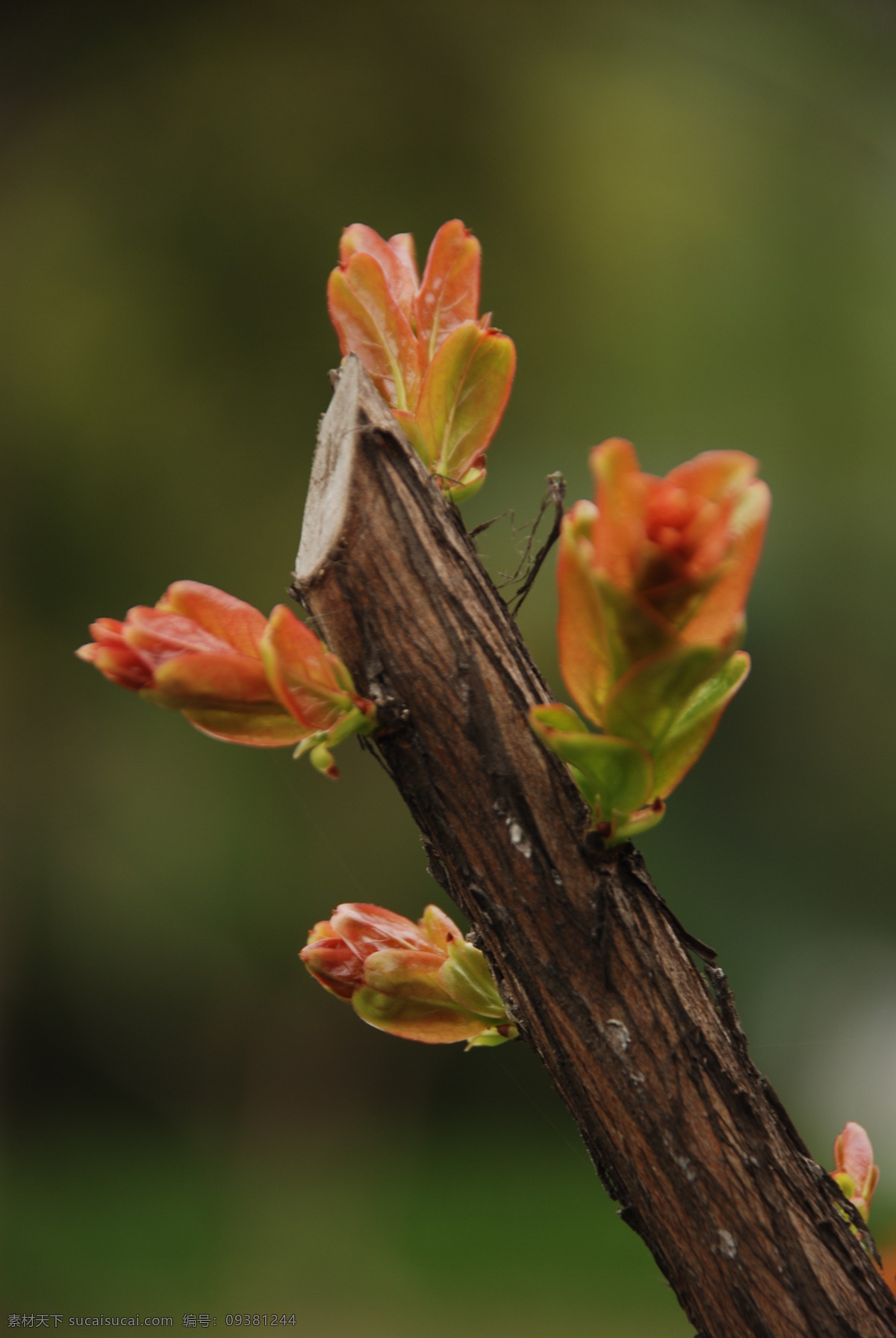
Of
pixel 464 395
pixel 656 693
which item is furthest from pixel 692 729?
pixel 464 395

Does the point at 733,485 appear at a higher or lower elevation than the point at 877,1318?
higher

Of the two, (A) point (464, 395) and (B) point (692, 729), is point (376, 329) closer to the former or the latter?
(A) point (464, 395)

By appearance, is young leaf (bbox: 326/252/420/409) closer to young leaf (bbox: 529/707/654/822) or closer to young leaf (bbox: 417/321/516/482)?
young leaf (bbox: 417/321/516/482)

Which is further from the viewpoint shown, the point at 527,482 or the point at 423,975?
the point at 527,482

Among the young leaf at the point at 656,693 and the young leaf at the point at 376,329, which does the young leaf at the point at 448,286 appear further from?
the young leaf at the point at 656,693

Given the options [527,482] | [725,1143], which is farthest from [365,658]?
[527,482]

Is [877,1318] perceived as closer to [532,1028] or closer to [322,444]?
[532,1028]

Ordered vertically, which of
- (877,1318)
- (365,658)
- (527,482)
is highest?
(527,482)

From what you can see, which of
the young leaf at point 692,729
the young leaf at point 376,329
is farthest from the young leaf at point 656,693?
the young leaf at point 376,329

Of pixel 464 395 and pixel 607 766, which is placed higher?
pixel 464 395
